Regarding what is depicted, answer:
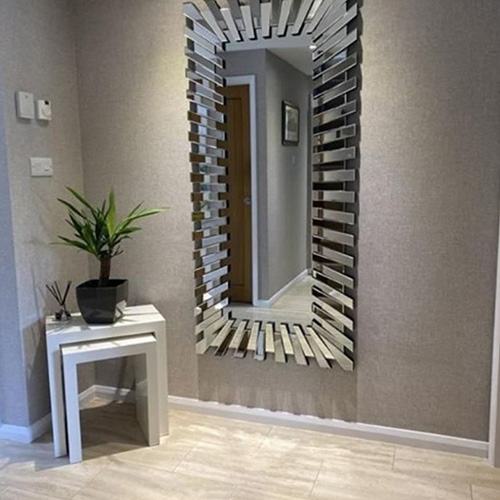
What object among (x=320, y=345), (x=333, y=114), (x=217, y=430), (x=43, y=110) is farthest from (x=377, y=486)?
(x=43, y=110)

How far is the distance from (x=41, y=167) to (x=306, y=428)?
69.5 inches

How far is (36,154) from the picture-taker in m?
2.39

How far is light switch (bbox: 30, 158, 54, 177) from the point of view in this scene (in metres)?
2.37

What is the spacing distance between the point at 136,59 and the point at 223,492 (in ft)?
6.56

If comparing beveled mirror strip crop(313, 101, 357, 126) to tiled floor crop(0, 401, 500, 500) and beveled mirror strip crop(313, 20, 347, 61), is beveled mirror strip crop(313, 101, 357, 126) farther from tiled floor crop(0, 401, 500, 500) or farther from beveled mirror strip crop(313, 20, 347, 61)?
tiled floor crop(0, 401, 500, 500)

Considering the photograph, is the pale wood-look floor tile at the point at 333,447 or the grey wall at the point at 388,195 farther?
the pale wood-look floor tile at the point at 333,447

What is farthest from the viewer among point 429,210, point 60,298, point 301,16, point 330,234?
point 60,298

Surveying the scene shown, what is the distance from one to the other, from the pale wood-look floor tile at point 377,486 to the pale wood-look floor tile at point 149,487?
0.39 meters

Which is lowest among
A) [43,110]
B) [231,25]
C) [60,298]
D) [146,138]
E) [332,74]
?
[60,298]

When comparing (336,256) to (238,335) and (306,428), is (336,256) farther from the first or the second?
(306,428)

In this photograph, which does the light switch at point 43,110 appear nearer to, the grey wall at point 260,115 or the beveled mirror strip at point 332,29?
the grey wall at point 260,115

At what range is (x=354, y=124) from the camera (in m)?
2.19

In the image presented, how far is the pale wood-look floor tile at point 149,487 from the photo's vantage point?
2.00 meters

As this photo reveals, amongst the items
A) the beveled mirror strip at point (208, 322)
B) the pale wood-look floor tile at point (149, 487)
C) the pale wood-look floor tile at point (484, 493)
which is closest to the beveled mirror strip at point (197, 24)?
the beveled mirror strip at point (208, 322)
